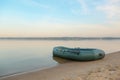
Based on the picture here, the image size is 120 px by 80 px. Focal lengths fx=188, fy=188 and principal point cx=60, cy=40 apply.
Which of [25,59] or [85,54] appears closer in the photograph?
[85,54]

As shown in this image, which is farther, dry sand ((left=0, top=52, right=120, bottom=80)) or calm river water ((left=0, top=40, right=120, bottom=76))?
calm river water ((left=0, top=40, right=120, bottom=76))

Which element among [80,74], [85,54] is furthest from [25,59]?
[80,74]

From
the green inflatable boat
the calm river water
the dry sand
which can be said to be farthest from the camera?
the green inflatable boat

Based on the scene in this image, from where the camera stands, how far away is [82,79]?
7.85 meters

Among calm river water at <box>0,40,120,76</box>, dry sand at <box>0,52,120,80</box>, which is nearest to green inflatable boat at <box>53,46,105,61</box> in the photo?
calm river water at <box>0,40,120,76</box>

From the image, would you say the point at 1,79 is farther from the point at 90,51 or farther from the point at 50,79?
the point at 90,51

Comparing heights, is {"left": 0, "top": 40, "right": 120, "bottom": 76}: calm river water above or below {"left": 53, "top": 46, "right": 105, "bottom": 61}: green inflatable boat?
below

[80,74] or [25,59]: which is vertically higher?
[80,74]

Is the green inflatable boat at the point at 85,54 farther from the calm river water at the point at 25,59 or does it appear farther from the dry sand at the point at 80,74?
the dry sand at the point at 80,74

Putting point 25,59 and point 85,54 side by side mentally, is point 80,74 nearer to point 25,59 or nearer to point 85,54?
point 85,54

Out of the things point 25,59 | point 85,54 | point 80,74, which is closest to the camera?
point 80,74

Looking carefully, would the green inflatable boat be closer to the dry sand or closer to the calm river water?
the calm river water

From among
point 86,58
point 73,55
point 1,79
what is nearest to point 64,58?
point 73,55

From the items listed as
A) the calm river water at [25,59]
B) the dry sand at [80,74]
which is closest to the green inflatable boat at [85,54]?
the calm river water at [25,59]
